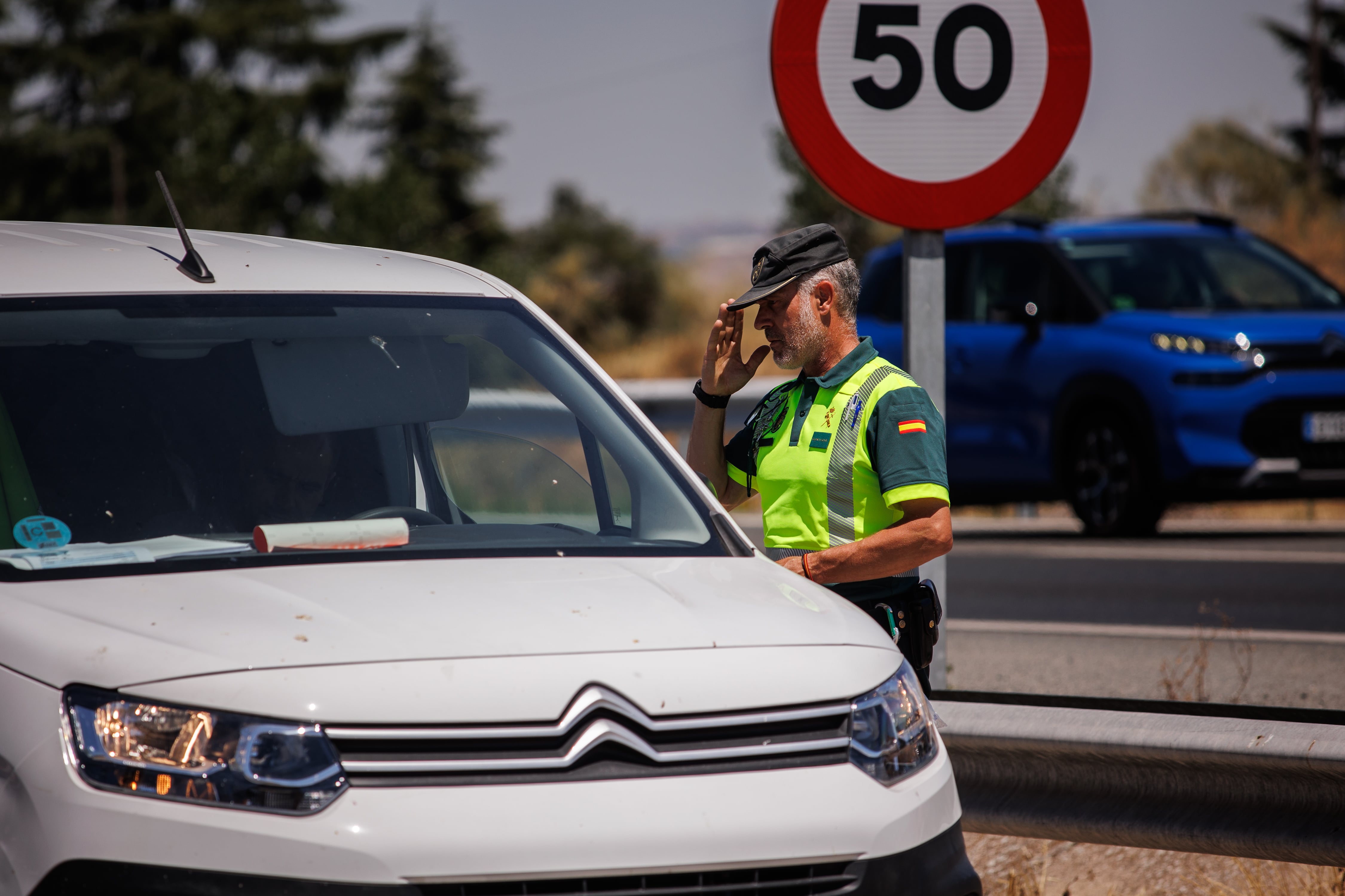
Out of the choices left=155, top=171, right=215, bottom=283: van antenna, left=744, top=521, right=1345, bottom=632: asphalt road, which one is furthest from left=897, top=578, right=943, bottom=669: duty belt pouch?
left=744, top=521, right=1345, bottom=632: asphalt road

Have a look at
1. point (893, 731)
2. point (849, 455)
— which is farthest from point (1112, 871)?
point (893, 731)

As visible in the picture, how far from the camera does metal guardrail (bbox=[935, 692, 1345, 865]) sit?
352cm

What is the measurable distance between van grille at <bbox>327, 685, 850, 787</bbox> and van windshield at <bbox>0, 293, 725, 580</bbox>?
2.03 ft

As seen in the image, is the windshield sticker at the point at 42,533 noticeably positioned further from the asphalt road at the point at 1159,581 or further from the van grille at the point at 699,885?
the asphalt road at the point at 1159,581

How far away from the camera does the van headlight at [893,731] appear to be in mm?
2721

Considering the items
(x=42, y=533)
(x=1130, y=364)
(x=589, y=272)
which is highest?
(x=42, y=533)

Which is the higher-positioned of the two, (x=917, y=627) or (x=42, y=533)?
(x=42, y=533)

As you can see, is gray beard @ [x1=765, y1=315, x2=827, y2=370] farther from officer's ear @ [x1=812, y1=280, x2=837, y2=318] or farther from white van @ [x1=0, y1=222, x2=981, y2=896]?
white van @ [x1=0, y1=222, x2=981, y2=896]

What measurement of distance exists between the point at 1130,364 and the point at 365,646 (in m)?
9.43

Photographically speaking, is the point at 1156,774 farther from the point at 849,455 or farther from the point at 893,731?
the point at 893,731

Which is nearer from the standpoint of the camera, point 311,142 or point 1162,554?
point 1162,554

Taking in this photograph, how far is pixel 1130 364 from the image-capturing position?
11258mm

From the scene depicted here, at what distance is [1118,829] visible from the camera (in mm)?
3730

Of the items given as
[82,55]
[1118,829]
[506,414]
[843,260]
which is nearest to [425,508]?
[506,414]
